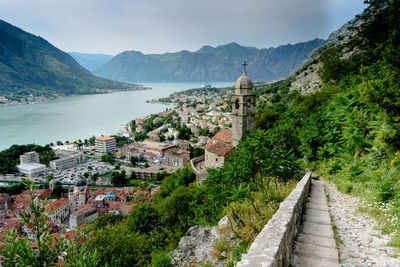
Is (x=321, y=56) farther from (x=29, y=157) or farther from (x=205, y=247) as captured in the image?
(x=29, y=157)

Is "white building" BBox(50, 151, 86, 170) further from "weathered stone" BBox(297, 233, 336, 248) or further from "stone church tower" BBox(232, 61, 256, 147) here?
"weathered stone" BBox(297, 233, 336, 248)

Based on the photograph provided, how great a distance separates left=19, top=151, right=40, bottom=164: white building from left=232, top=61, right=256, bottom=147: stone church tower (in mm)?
38474


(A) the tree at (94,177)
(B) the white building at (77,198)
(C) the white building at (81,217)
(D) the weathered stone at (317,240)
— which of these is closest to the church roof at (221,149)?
(D) the weathered stone at (317,240)

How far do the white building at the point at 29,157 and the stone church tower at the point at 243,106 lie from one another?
3847cm

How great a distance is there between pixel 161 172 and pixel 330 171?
90.7 feet

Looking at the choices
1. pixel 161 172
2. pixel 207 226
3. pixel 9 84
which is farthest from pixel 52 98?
pixel 207 226

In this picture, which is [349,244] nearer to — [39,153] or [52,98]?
[39,153]

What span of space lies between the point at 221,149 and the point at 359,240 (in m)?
12.8

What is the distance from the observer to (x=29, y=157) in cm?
3906

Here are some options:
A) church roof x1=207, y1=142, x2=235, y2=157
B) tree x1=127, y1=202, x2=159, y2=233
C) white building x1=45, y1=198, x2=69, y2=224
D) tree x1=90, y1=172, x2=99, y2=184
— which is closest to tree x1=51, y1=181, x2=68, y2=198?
tree x1=90, y1=172, x2=99, y2=184

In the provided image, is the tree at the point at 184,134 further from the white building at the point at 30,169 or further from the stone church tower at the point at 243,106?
the stone church tower at the point at 243,106

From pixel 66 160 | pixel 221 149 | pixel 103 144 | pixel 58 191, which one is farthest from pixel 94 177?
pixel 221 149

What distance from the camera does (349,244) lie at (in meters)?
2.83

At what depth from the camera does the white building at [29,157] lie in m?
38.3
